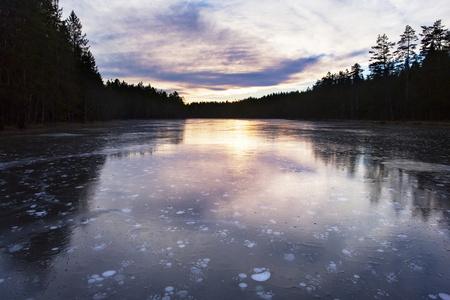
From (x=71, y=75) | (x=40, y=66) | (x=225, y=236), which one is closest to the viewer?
(x=225, y=236)

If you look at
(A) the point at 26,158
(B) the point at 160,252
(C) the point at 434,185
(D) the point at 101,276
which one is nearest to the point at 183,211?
(B) the point at 160,252

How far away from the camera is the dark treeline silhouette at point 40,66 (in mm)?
26734

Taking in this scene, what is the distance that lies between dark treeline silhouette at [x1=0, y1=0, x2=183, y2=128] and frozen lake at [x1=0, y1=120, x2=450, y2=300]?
2632 centimetres

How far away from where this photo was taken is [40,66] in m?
32.7

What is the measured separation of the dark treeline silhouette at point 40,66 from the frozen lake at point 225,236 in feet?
86.3

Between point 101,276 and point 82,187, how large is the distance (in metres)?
4.50

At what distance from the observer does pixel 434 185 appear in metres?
7.08

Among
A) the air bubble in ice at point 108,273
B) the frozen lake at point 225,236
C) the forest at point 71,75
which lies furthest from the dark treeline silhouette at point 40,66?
the air bubble in ice at point 108,273

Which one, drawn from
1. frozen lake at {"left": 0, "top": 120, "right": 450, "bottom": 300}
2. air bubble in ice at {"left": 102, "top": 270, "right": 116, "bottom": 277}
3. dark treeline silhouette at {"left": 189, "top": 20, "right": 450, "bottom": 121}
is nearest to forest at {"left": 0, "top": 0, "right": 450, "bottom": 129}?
dark treeline silhouette at {"left": 189, "top": 20, "right": 450, "bottom": 121}

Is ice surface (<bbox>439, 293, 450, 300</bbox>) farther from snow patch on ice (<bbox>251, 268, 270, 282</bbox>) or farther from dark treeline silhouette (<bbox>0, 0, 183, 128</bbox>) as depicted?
dark treeline silhouette (<bbox>0, 0, 183, 128</bbox>)

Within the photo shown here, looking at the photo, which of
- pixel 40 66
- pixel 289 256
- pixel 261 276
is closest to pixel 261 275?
pixel 261 276

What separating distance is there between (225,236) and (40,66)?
1508 inches

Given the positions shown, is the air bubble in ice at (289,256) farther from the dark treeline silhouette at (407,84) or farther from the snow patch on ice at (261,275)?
the dark treeline silhouette at (407,84)

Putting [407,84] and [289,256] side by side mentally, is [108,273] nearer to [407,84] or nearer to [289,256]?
[289,256]
